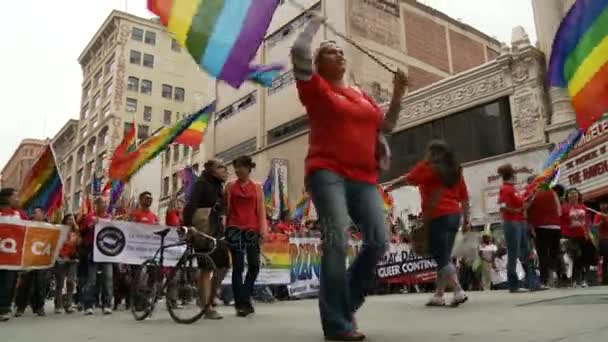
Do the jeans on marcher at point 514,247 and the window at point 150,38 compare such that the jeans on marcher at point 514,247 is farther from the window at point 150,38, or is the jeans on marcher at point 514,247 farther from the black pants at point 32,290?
the window at point 150,38

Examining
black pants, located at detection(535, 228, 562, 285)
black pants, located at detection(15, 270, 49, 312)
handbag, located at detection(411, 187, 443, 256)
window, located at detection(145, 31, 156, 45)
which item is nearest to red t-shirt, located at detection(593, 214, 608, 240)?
black pants, located at detection(535, 228, 562, 285)

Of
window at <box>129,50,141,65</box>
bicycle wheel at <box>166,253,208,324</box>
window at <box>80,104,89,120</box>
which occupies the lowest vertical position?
bicycle wheel at <box>166,253,208,324</box>

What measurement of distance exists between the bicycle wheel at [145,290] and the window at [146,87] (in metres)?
60.2

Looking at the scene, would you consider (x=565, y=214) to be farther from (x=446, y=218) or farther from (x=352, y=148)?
(x=352, y=148)

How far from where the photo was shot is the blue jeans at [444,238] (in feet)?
19.4

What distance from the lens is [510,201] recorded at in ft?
25.6

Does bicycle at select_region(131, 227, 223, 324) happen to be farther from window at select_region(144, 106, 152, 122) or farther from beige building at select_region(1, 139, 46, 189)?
beige building at select_region(1, 139, 46, 189)

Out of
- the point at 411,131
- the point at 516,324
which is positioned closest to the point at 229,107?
the point at 411,131

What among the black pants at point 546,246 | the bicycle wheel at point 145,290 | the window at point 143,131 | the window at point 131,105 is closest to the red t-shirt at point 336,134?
the bicycle wheel at point 145,290

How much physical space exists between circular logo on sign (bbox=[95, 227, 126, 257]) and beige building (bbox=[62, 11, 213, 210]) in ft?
170

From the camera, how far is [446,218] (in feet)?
19.3

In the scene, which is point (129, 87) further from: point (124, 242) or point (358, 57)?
point (124, 242)

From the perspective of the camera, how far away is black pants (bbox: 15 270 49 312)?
8156 millimetres

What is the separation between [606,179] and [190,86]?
5833 cm
